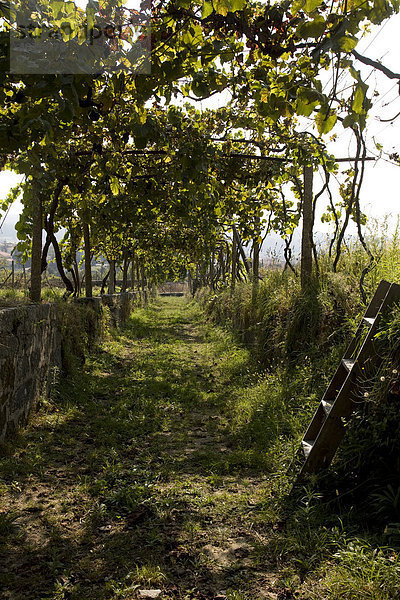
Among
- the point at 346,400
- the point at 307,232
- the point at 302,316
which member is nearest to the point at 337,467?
the point at 346,400

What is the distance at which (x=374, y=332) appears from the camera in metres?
3.47

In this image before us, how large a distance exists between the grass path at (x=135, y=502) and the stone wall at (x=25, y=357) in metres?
0.27

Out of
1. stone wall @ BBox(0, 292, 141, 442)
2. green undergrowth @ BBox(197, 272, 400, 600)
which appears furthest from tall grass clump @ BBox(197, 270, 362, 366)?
stone wall @ BBox(0, 292, 141, 442)

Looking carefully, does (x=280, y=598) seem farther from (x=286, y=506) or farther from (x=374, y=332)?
(x=374, y=332)

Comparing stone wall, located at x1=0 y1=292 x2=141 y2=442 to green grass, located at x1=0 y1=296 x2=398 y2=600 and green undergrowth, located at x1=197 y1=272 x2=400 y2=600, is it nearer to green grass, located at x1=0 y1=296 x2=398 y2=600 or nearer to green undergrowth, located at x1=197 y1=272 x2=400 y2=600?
green grass, located at x1=0 y1=296 x2=398 y2=600

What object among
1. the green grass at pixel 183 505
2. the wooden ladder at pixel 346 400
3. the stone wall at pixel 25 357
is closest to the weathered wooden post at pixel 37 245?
the stone wall at pixel 25 357

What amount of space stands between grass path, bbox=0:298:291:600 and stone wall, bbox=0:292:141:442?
27cm

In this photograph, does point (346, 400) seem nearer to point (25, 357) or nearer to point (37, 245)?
point (25, 357)

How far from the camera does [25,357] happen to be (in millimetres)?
5207

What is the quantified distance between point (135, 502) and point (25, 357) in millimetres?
2404

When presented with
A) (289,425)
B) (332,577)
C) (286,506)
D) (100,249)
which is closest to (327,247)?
(289,425)

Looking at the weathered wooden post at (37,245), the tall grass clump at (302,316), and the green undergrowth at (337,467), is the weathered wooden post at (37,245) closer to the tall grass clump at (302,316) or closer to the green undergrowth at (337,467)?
the green undergrowth at (337,467)

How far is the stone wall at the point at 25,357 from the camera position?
15.0 feet

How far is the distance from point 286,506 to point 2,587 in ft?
6.69
